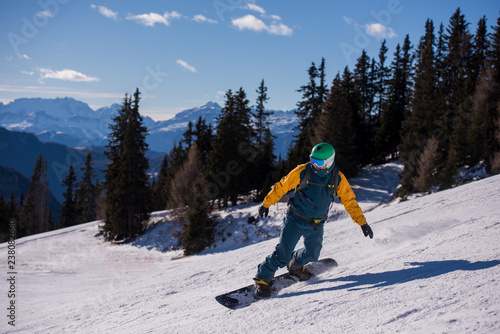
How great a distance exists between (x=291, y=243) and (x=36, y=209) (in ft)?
206

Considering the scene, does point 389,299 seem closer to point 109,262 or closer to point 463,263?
point 463,263

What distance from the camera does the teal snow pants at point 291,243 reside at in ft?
15.0

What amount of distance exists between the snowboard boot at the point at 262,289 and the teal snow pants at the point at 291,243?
6 centimetres

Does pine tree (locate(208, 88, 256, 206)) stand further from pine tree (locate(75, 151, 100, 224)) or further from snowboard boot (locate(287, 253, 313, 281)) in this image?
pine tree (locate(75, 151, 100, 224))

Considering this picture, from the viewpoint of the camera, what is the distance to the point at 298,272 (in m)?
5.02

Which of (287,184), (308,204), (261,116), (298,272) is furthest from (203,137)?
(308,204)

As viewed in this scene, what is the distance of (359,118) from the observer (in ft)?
135

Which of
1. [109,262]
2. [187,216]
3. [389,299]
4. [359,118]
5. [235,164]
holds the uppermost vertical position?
[359,118]

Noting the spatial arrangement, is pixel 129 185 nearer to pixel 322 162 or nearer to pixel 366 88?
pixel 322 162

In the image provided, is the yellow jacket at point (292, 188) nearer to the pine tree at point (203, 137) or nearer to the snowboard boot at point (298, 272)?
the snowboard boot at point (298, 272)

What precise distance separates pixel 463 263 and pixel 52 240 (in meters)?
32.3

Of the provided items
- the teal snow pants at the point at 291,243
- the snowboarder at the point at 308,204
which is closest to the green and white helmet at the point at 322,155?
the snowboarder at the point at 308,204

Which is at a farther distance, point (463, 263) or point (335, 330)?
point (463, 263)

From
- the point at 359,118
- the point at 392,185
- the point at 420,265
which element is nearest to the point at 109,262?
the point at 420,265
